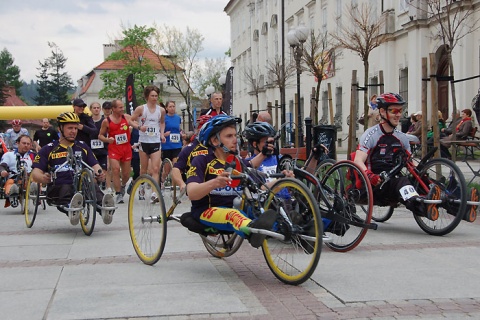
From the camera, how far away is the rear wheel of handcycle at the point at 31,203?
32.2ft

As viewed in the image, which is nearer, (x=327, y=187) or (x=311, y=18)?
(x=327, y=187)

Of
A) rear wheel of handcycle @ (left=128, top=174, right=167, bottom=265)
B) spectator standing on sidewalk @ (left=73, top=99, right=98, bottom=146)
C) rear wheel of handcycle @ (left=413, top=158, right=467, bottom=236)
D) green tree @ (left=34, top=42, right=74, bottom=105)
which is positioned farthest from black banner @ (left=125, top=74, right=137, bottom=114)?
green tree @ (left=34, top=42, right=74, bottom=105)

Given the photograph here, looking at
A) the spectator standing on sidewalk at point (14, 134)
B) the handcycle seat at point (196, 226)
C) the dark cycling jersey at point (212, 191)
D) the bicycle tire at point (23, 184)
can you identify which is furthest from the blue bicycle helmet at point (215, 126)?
the spectator standing on sidewalk at point (14, 134)

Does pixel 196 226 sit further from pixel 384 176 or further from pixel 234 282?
pixel 384 176

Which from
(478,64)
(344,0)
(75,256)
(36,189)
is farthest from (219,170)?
(344,0)

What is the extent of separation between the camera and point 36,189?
9.96 m

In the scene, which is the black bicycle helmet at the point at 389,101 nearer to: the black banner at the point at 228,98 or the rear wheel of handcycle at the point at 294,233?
the rear wheel of handcycle at the point at 294,233

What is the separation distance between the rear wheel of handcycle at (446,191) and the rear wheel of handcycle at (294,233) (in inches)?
113

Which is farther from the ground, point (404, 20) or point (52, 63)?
point (52, 63)

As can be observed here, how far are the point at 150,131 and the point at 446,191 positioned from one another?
6210mm

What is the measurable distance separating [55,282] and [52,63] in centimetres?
12326

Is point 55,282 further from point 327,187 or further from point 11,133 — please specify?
point 11,133

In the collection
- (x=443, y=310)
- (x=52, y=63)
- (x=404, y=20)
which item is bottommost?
(x=443, y=310)

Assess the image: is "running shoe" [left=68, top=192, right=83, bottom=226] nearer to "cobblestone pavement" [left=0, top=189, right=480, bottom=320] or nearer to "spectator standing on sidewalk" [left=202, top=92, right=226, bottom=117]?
"cobblestone pavement" [left=0, top=189, right=480, bottom=320]
